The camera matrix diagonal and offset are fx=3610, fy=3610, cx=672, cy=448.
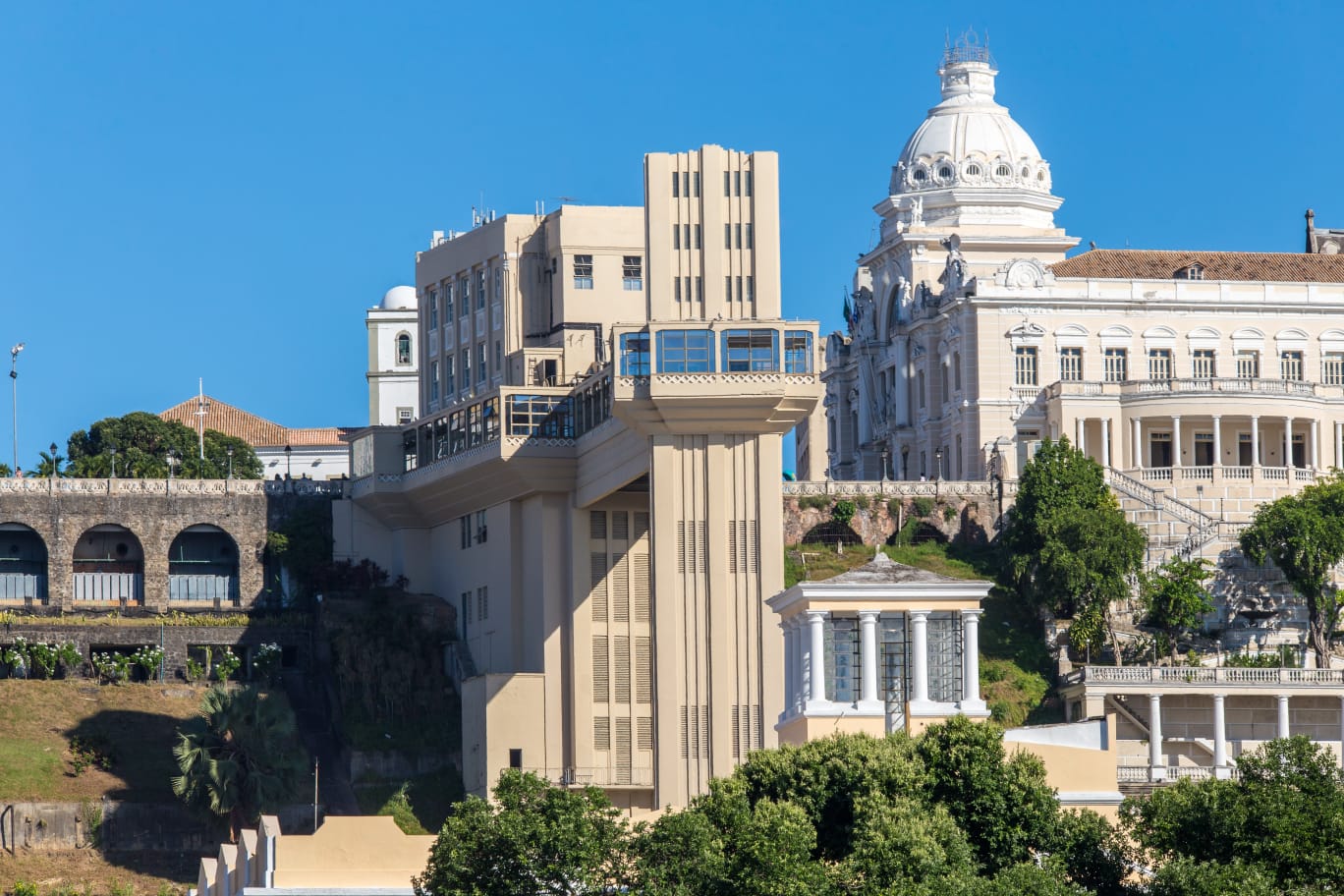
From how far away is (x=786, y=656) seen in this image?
105938 mm

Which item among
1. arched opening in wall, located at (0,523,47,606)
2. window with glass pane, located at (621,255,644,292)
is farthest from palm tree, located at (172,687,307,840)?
window with glass pane, located at (621,255,644,292)

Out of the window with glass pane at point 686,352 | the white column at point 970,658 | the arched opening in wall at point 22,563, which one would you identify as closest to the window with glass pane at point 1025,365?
the window with glass pane at point 686,352

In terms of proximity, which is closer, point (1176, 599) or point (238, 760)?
point (238, 760)

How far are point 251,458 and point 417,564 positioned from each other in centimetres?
3314

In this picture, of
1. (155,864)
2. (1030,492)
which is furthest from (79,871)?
(1030,492)

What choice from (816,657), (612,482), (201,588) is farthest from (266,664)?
(816,657)

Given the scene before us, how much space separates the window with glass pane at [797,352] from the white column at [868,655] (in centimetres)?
2841

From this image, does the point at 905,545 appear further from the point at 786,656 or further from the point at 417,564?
the point at 786,656

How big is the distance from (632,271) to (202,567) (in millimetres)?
23780

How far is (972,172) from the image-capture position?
594ft

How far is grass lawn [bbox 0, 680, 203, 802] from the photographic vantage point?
134375mm

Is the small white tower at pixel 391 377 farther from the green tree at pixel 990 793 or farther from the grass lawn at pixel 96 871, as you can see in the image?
the green tree at pixel 990 793

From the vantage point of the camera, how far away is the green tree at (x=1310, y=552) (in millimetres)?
147625

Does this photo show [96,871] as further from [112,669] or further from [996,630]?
[996,630]
